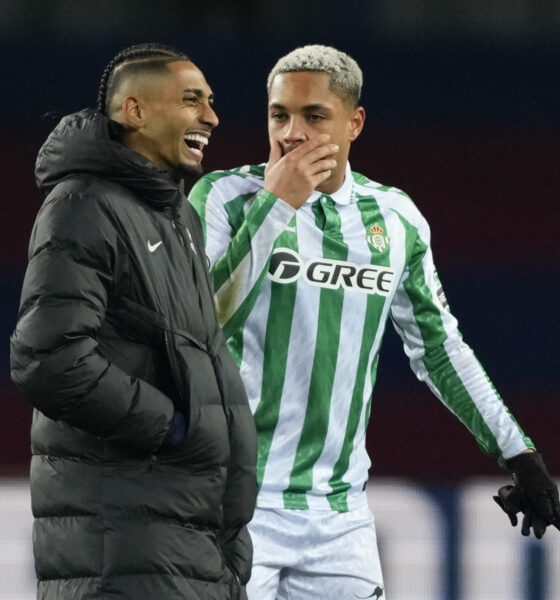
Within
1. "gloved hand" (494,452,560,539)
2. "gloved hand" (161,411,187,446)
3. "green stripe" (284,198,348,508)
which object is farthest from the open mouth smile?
"gloved hand" (494,452,560,539)

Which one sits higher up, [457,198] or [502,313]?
[457,198]

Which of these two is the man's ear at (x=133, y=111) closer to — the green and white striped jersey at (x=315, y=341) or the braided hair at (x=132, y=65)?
the braided hair at (x=132, y=65)

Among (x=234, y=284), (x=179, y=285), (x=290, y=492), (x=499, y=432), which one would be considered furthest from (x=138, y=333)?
(x=499, y=432)

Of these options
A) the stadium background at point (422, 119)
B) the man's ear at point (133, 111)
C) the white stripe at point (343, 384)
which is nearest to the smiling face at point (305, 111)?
the white stripe at point (343, 384)

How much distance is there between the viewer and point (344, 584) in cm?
297

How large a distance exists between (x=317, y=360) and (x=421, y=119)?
6.50 feet

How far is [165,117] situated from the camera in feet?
7.59

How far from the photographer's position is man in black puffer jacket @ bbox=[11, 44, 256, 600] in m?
2.10

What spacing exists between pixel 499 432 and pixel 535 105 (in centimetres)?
195

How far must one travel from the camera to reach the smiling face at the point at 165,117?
2.30 m

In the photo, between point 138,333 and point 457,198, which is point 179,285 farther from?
point 457,198

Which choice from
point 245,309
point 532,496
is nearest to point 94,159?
point 245,309

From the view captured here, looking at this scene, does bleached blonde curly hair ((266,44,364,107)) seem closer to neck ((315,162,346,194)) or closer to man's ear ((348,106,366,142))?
man's ear ((348,106,366,142))

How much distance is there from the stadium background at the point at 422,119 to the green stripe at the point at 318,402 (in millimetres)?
1706
